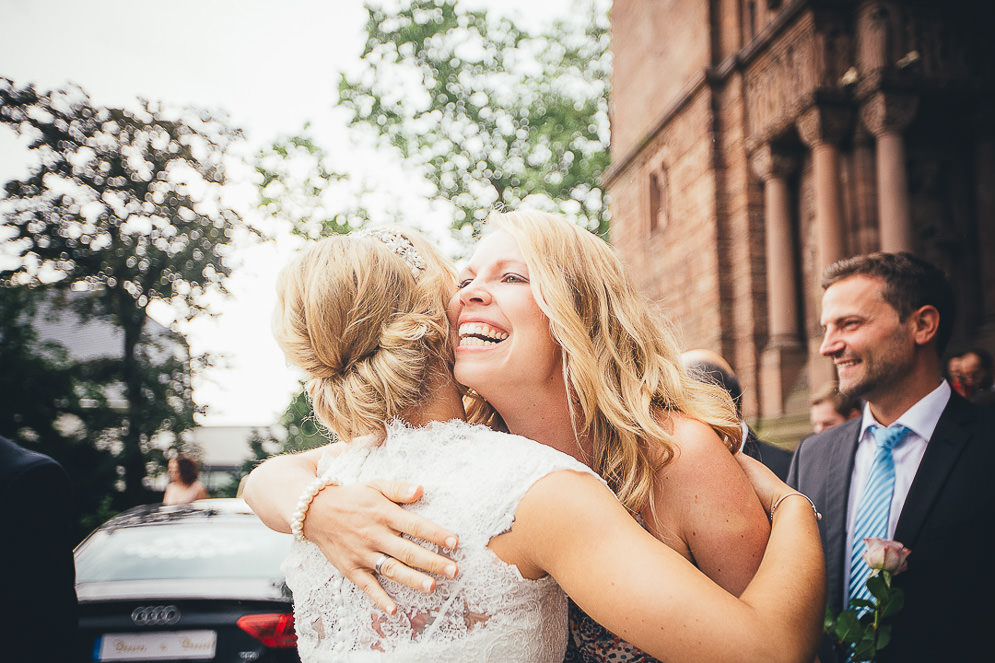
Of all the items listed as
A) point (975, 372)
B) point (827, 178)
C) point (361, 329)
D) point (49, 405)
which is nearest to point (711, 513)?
point (361, 329)

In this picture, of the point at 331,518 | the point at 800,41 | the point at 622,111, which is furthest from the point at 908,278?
the point at 622,111

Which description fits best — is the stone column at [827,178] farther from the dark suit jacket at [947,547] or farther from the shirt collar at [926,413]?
the dark suit jacket at [947,547]

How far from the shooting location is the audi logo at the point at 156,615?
4133 millimetres

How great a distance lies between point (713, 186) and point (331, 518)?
1240 cm

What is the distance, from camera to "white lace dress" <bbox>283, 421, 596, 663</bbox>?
1.59 m

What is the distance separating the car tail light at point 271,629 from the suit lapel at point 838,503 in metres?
2.72

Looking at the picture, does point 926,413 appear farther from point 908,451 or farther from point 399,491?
point 399,491

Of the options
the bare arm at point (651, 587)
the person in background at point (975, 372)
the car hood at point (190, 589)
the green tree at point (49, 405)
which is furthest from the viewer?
the green tree at point (49, 405)

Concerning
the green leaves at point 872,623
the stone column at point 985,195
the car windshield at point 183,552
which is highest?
the stone column at point 985,195

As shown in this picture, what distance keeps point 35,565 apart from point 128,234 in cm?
1837

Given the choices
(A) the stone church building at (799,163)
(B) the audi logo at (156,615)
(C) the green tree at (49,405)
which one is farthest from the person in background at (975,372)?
(C) the green tree at (49,405)

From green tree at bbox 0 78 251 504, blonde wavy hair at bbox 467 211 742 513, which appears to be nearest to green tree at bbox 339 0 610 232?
green tree at bbox 0 78 251 504

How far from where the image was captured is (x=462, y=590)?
1.62m

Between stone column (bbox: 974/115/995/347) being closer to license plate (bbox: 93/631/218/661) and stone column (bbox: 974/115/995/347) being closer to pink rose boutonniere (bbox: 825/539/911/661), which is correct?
pink rose boutonniere (bbox: 825/539/911/661)
